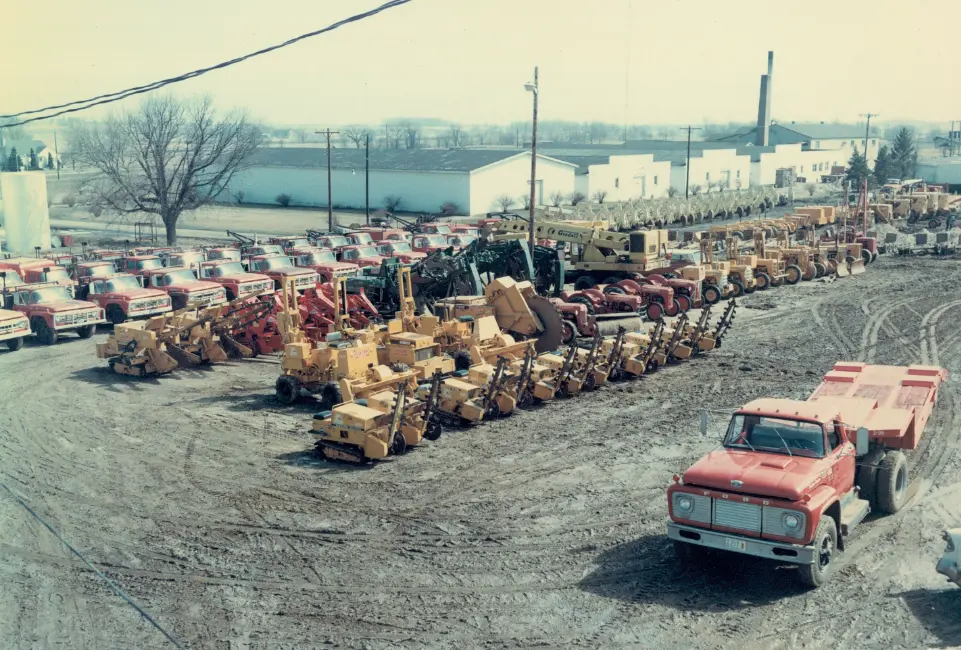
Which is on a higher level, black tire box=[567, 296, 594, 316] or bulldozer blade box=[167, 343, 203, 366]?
black tire box=[567, 296, 594, 316]

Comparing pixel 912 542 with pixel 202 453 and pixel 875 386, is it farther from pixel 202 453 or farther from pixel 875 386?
pixel 202 453

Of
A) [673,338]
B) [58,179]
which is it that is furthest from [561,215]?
[58,179]

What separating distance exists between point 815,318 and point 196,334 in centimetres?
1807

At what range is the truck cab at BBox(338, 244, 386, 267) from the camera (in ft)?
119

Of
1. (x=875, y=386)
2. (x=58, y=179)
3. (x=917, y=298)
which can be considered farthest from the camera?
(x=58, y=179)

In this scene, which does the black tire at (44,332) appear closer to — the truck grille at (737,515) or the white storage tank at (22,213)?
the truck grille at (737,515)

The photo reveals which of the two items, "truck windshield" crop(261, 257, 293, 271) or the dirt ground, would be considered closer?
the dirt ground

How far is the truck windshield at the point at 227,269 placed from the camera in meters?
32.1

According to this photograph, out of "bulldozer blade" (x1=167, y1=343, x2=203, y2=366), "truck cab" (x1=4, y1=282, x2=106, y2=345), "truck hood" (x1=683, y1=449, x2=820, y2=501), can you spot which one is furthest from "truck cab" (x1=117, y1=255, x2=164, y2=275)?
"truck hood" (x1=683, y1=449, x2=820, y2=501)

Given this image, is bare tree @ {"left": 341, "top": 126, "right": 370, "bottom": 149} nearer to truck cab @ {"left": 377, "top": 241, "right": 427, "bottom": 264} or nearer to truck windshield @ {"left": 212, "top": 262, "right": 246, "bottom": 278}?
truck cab @ {"left": 377, "top": 241, "right": 427, "bottom": 264}

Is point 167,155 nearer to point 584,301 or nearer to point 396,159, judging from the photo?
point 396,159

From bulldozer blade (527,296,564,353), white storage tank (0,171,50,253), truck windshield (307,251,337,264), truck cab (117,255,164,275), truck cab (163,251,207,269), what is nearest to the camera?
bulldozer blade (527,296,564,353)

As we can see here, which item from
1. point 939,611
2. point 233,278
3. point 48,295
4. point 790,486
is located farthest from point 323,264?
point 939,611

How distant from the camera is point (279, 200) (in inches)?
2936
